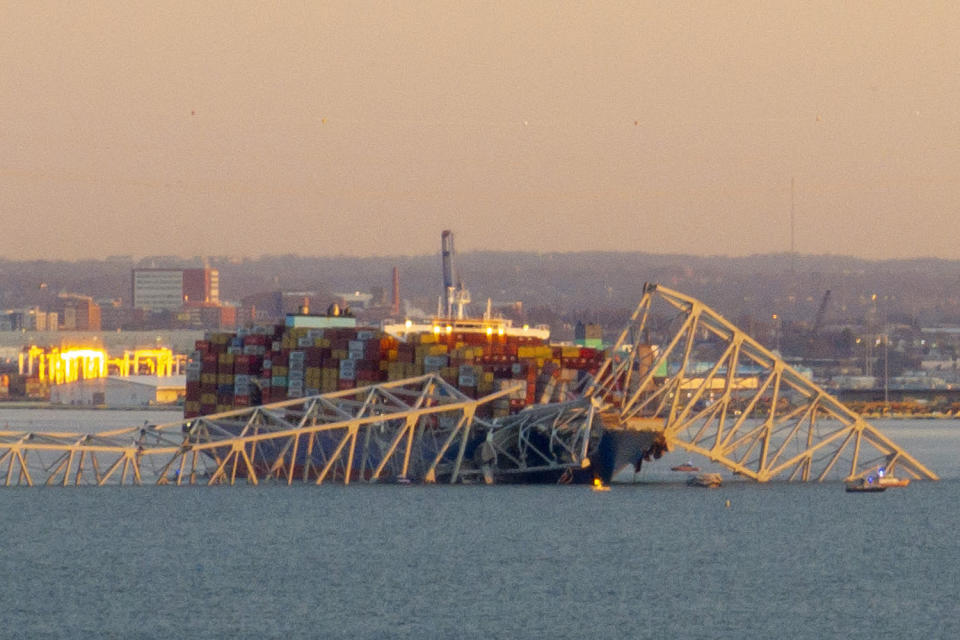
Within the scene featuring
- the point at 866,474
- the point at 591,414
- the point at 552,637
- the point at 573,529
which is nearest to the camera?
the point at 552,637

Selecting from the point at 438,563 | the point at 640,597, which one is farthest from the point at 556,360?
the point at 640,597

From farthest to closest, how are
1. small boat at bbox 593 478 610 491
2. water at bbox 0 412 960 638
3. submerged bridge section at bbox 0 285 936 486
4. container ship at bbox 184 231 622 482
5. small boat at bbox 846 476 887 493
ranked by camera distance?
container ship at bbox 184 231 622 482
small boat at bbox 846 476 887 493
small boat at bbox 593 478 610 491
submerged bridge section at bbox 0 285 936 486
water at bbox 0 412 960 638

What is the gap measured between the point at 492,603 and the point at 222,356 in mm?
63647

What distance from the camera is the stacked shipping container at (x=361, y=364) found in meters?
97.2

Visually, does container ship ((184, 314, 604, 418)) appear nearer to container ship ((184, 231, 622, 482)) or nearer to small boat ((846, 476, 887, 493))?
container ship ((184, 231, 622, 482))

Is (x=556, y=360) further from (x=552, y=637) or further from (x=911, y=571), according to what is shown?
(x=552, y=637)

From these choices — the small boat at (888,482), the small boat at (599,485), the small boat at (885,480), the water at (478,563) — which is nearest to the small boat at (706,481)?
the water at (478,563)

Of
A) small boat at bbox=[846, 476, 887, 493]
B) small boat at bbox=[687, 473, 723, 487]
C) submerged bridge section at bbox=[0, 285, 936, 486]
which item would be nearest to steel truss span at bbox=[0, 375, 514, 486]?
submerged bridge section at bbox=[0, 285, 936, 486]

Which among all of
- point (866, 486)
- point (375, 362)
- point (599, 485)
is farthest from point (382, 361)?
point (866, 486)

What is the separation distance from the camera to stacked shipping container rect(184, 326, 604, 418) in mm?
97250

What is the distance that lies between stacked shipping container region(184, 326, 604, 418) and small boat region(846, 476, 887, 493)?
14439 millimetres

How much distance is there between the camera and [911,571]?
6538cm

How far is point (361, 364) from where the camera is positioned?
106 m

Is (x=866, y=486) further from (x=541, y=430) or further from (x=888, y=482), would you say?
(x=541, y=430)
